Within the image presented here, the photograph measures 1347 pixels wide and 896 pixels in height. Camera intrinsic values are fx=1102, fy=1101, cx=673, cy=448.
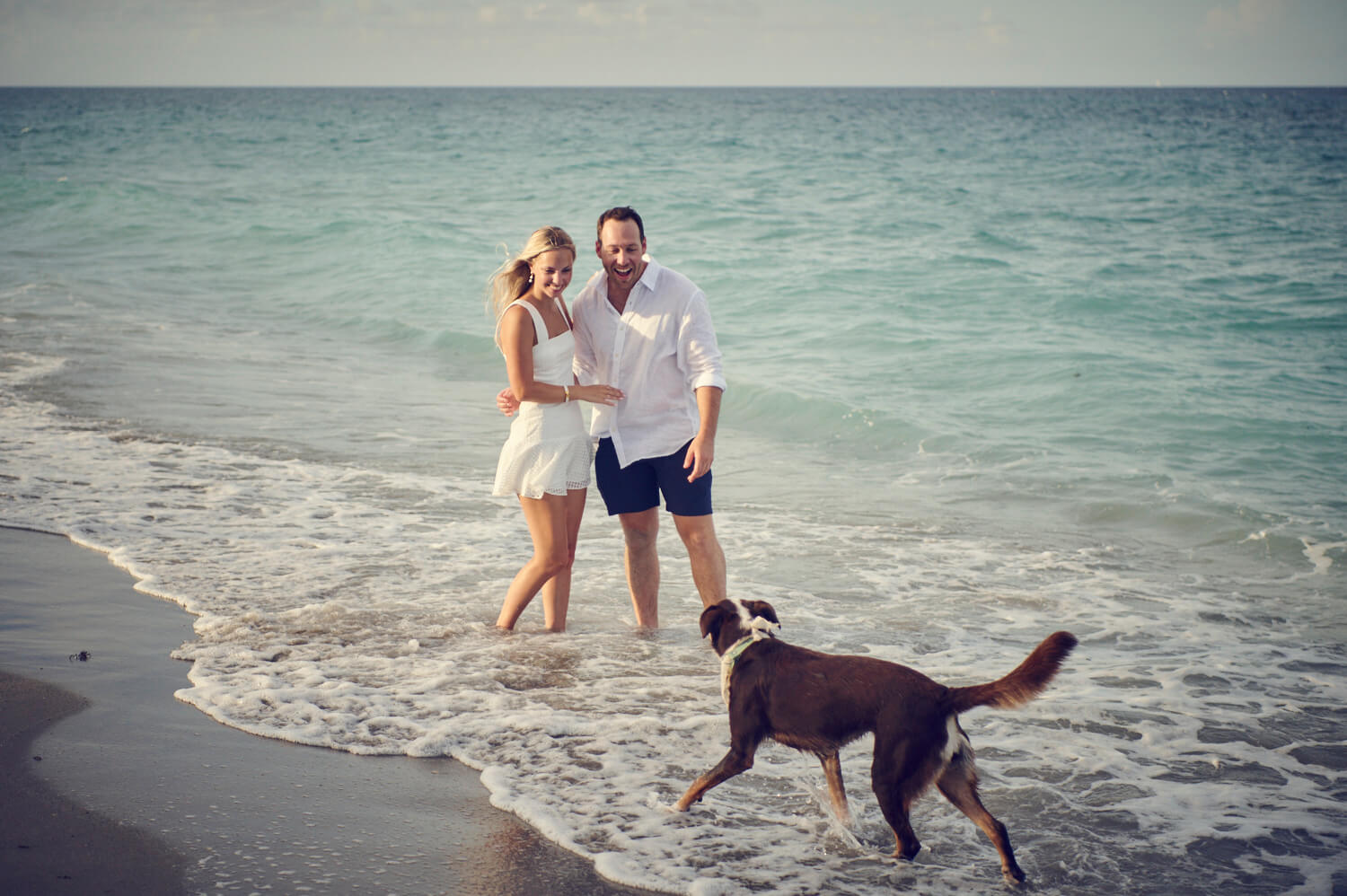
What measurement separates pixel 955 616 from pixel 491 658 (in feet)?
8.82

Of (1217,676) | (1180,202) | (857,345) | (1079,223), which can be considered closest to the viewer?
(1217,676)

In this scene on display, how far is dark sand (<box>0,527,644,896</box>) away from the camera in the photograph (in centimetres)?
344

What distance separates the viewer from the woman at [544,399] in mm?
4961

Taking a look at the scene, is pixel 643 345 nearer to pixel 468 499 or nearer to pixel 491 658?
pixel 491 658

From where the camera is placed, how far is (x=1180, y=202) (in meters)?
27.3

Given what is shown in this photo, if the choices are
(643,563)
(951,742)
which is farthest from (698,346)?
(951,742)

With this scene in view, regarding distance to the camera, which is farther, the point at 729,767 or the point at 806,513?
the point at 806,513

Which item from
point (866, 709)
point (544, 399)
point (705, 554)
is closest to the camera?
point (866, 709)

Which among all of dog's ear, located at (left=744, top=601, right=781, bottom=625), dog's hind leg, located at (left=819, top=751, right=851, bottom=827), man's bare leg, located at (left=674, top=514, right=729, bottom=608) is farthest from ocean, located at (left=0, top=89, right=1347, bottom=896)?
dog's ear, located at (left=744, top=601, right=781, bottom=625)

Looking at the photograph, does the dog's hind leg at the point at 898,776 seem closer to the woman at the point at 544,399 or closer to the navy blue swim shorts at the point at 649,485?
the navy blue swim shorts at the point at 649,485

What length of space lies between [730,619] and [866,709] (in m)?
0.61

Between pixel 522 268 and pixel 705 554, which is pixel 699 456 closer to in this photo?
pixel 705 554

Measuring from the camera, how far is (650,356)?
16.7 ft

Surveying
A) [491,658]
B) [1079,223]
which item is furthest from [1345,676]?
[1079,223]
